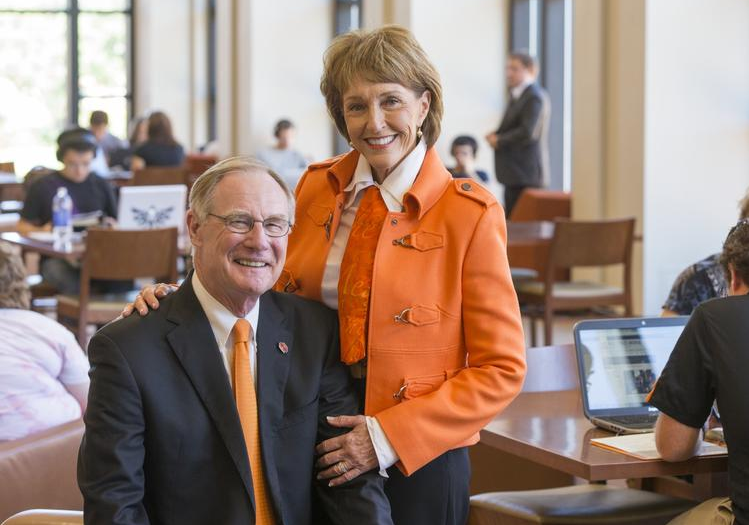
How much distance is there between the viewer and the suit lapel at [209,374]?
6.72 feet

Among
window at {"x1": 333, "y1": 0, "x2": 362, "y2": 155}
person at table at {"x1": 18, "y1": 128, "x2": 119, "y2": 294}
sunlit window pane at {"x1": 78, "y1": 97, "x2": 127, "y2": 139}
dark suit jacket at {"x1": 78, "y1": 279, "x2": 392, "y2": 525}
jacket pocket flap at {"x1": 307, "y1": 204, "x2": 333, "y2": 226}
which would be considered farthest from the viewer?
sunlit window pane at {"x1": 78, "y1": 97, "x2": 127, "y2": 139}

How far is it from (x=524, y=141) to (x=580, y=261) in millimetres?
2542

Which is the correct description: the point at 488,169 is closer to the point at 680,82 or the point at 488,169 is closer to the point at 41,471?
the point at 680,82

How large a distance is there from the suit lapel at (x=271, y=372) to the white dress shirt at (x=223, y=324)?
0.01m

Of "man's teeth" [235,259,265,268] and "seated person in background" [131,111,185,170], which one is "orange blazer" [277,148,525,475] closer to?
"man's teeth" [235,259,265,268]

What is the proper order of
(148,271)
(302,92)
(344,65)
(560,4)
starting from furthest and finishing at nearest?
1. (302,92)
2. (560,4)
3. (148,271)
4. (344,65)

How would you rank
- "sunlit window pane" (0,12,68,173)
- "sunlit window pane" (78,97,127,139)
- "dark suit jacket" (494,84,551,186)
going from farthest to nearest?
"sunlit window pane" (78,97,127,139) < "sunlit window pane" (0,12,68,173) < "dark suit jacket" (494,84,551,186)

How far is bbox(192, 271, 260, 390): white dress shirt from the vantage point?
6.99 feet

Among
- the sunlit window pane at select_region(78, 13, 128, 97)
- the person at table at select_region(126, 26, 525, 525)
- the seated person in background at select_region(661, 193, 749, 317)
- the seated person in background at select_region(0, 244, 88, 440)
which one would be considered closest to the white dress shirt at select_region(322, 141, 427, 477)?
the person at table at select_region(126, 26, 525, 525)

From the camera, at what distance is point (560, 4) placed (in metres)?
10.3

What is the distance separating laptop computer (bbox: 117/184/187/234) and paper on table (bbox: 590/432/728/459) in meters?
3.81

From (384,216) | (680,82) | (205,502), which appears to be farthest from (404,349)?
(680,82)

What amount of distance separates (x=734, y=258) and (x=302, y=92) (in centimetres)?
1103

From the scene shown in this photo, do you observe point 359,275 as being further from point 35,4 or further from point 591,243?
point 35,4
